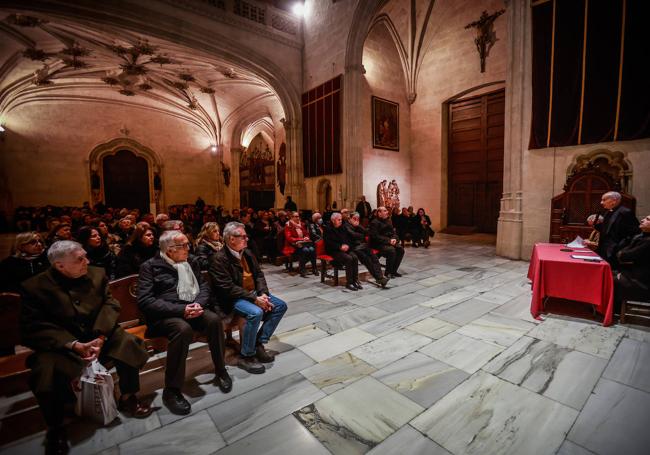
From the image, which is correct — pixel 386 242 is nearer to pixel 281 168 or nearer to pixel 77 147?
pixel 281 168

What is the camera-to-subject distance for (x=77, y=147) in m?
16.4

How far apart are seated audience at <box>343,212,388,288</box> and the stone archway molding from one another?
16.6m

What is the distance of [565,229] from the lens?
6.38 metres

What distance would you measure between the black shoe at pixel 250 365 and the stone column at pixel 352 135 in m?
8.46

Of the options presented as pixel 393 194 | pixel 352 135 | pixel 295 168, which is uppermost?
pixel 352 135

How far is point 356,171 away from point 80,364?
32.0 feet

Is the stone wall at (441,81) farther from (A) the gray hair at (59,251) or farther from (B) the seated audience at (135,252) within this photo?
(A) the gray hair at (59,251)

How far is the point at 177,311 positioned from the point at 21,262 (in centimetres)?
198

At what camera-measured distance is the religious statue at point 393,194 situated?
40.3 feet

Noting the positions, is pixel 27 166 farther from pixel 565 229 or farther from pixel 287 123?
pixel 565 229

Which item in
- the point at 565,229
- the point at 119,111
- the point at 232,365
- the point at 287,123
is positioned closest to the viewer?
the point at 232,365

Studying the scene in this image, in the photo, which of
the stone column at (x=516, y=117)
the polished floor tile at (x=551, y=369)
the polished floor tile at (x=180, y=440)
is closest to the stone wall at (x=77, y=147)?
the stone column at (x=516, y=117)

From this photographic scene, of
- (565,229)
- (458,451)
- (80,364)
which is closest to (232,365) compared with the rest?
(80,364)

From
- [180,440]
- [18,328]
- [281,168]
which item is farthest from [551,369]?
[281,168]
